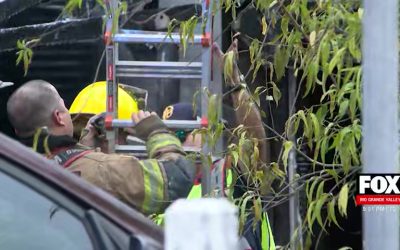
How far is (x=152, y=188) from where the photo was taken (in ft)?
11.4

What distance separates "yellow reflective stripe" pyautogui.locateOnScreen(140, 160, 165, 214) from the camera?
3.45 metres

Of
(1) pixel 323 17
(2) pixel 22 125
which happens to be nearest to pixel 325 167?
(1) pixel 323 17

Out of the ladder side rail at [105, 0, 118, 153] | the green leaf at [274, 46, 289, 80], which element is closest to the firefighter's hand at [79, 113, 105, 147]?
the ladder side rail at [105, 0, 118, 153]

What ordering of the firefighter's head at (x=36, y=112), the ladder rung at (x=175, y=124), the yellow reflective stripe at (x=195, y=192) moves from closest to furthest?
1. the firefighter's head at (x=36, y=112)
2. the yellow reflective stripe at (x=195, y=192)
3. the ladder rung at (x=175, y=124)

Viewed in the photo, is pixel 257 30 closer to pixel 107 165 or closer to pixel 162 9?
pixel 162 9

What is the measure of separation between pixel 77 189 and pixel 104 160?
1.46 meters

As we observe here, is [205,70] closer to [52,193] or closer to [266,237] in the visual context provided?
[266,237]

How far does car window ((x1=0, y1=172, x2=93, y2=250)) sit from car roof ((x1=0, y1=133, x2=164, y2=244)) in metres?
0.05

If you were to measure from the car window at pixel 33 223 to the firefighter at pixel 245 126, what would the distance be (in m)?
1.22

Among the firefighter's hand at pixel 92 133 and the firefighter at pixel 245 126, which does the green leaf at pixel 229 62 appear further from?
the firefighter's hand at pixel 92 133

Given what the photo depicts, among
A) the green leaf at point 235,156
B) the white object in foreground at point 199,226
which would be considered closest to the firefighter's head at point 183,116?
the green leaf at point 235,156

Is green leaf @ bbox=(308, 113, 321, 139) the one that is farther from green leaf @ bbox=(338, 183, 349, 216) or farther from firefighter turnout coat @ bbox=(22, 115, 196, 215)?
firefighter turnout coat @ bbox=(22, 115, 196, 215)

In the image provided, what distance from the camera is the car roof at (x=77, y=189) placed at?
2.02m

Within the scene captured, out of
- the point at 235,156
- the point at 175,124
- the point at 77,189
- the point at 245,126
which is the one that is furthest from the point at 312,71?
the point at 175,124
